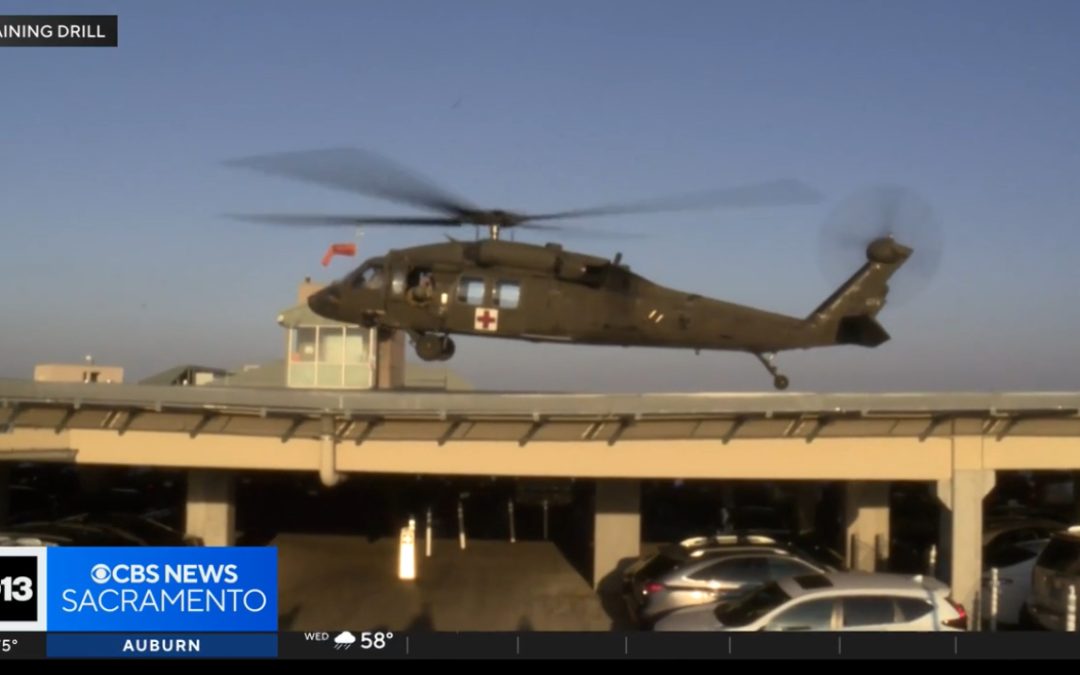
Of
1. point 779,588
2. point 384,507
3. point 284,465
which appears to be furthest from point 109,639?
point 384,507

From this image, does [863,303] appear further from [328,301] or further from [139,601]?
[139,601]

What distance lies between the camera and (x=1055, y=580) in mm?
15633

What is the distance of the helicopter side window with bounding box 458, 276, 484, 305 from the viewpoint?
63.9 feet

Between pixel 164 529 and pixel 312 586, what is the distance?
12.6ft

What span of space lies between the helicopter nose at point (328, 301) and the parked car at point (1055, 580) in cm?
1260

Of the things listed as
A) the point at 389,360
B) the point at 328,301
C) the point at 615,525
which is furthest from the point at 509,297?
the point at 389,360

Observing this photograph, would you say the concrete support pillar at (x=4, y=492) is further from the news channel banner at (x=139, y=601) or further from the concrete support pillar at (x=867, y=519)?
the concrete support pillar at (x=867, y=519)

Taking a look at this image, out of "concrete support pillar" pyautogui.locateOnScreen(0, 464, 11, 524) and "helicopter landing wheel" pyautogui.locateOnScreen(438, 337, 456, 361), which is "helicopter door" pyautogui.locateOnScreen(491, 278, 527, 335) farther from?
"concrete support pillar" pyautogui.locateOnScreen(0, 464, 11, 524)

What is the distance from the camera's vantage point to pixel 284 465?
21672 millimetres

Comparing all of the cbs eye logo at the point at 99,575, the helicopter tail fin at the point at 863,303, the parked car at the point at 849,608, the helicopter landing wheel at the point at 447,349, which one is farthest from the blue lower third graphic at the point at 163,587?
the helicopter tail fin at the point at 863,303

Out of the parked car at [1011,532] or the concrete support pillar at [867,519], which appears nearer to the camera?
the parked car at [1011,532]

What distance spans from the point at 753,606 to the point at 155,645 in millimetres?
7998

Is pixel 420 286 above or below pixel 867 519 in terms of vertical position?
above

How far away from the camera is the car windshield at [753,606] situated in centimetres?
1426
